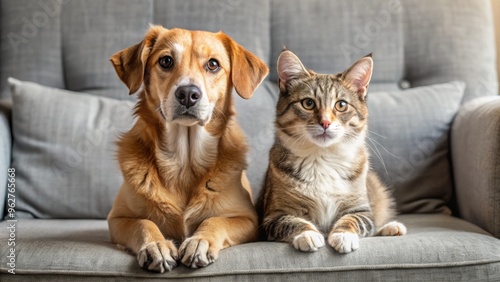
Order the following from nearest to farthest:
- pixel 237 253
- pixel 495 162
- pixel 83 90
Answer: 1. pixel 237 253
2. pixel 495 162
3. pixel 83 90

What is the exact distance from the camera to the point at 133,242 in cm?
157

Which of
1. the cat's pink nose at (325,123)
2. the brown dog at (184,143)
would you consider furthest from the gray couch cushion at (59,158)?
the cat's pink nose at (325,123)

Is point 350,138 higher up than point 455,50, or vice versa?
point 455,50

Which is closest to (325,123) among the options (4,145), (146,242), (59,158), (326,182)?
(326,182)

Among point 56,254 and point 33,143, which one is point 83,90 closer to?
point 33,143

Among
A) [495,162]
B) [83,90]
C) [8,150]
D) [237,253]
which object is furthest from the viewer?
[83,90]

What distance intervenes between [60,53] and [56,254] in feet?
4.28

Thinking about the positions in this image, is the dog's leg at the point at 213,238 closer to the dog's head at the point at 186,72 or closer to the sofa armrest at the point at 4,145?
the dog's head at the point at 186,72

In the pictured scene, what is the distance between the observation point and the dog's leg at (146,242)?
1.45 meters

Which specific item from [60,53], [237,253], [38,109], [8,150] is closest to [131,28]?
[60,53]

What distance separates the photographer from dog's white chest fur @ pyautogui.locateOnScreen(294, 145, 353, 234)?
1.75 metres

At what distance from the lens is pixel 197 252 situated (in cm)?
146

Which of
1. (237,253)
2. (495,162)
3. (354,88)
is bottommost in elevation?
A: (237,253)

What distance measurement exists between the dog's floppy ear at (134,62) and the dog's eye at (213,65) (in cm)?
20
